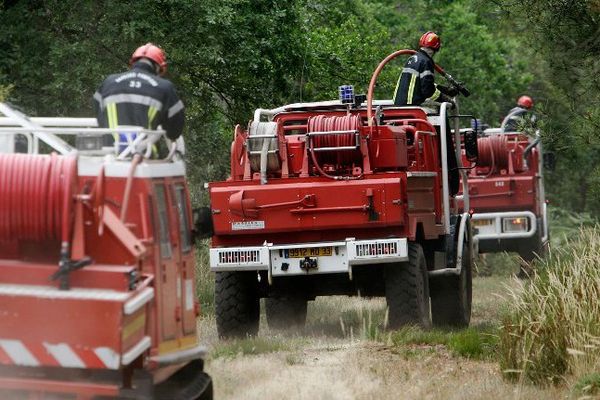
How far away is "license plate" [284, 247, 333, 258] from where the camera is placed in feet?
44.5

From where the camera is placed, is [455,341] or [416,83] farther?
Answer: [416,83]

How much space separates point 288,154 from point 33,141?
5.25 m

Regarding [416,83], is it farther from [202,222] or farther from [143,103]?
[202,222]

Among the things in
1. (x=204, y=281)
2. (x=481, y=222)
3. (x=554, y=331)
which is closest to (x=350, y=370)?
(x=554, y=331)

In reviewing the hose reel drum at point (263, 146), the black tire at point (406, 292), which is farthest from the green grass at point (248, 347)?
the hose reel drum at point (263, 146)

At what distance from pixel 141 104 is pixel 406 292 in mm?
4363

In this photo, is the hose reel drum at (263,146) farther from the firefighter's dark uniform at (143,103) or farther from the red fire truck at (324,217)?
the firefighter's dark uniform at (143,103)

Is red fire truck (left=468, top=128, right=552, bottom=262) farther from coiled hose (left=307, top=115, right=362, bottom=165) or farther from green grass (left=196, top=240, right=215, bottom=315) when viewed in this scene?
coiled hose (left=307, top=115, right=362, bottom=165)

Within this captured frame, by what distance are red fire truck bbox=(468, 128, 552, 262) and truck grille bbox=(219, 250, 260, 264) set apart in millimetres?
8465

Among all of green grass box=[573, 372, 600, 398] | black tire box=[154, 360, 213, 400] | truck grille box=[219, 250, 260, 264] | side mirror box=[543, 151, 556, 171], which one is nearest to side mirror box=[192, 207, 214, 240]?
black tire box=[154, 360, 213, 400]

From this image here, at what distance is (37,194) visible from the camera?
785 cm

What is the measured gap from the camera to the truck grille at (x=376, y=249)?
13328 mm

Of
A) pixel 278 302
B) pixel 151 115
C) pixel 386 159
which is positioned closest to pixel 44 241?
pixel 151 115

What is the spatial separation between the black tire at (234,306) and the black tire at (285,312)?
736 millimetres
